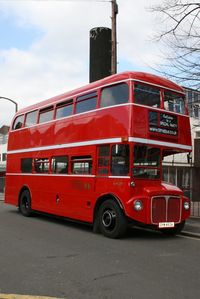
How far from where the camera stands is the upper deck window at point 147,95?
1178 cm

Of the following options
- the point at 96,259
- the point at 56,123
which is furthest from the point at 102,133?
the point at 96,259

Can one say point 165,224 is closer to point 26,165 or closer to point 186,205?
point 186,205

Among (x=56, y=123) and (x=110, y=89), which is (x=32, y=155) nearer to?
(x=56, y=123)

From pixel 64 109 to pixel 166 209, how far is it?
516cm

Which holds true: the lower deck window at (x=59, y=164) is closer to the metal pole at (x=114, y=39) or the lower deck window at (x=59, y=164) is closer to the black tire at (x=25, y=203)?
the black tire at (x=25, y=203)

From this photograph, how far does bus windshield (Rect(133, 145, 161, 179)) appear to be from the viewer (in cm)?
1152

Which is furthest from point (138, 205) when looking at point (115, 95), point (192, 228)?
point (115, 95)

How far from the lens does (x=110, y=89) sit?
12383 millimetres

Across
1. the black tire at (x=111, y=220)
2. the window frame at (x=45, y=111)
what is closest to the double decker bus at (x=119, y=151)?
the black tire at (x=111, y=220)

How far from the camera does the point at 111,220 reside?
38.2 ft

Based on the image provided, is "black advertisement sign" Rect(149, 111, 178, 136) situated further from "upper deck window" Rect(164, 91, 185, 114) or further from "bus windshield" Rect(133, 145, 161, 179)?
"bus windshield" Rect(133, 145, 161, 179)

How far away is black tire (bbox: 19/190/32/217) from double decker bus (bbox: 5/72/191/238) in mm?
1930

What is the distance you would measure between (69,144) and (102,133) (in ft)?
6.48

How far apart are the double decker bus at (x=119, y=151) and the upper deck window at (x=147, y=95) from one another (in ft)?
0.05
